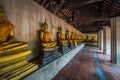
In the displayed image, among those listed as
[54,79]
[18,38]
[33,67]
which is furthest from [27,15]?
[54,79]

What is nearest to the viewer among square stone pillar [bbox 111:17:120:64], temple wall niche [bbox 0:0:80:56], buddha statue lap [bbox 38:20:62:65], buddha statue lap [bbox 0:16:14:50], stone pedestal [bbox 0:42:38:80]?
stone pedestal [bbox 0:42:38:80]

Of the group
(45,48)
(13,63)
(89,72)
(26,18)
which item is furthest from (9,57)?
(89,72)

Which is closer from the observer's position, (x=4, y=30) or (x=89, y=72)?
(x=4, y=30)

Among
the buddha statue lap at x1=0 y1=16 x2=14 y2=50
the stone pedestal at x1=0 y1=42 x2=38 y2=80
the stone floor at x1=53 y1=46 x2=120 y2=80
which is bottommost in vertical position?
the stone floor at x1=53 y1=46 x2=120 y2=80

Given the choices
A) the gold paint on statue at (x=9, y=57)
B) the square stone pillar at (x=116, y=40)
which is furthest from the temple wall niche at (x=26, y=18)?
the square stone pillar at (x=116, y=40)

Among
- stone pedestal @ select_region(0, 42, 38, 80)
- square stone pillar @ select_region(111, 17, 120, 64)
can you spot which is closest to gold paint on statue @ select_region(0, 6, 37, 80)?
stone pedestal @ select_region(0, 42, 38, 80)

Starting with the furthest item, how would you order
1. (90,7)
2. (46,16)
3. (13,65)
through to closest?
(90,7) → (46,16) → (13,65)

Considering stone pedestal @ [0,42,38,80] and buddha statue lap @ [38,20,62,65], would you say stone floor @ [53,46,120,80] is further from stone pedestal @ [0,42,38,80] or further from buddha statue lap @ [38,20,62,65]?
stone pedestal @ [0,42,38,80]

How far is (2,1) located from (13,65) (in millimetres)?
1549

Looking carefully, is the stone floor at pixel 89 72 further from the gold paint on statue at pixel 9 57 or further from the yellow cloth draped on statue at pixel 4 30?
the yellow cloth draped on statue at pixel 4 30

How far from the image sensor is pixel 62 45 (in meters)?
5.25

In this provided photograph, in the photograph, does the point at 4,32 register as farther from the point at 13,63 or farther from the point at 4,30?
the point at 13,63

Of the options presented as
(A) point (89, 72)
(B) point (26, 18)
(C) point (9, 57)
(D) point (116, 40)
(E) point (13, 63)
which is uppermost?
(B) point (26, 18)

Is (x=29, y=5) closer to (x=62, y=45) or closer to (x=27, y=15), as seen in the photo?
(x=27, y=15)
